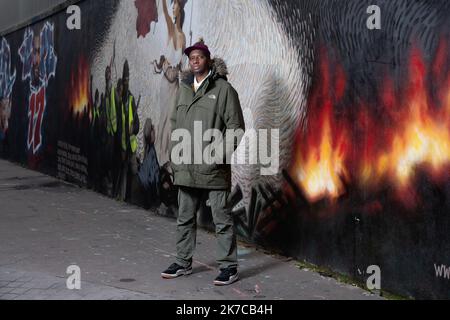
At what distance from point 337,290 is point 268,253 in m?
1.31

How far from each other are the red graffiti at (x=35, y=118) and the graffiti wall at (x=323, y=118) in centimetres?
419

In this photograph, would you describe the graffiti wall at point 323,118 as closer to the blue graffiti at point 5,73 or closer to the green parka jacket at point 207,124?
the green parka jacket at point 207,124

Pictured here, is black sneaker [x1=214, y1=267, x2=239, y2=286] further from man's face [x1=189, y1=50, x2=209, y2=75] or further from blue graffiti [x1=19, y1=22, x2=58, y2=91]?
blue graffiti [x1=19, y1=22, x2=58, y2=91]

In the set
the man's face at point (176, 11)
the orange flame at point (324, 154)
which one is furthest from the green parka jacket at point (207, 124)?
the man's face at point (176, 11)

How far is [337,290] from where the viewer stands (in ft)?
15.7

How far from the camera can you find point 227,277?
491 cm

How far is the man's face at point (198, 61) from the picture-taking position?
485 centimetres

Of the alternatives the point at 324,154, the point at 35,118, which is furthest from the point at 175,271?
the point at 35,118

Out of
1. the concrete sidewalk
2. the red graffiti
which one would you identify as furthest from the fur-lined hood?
the red graffiti

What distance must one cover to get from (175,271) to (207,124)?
1239 mm

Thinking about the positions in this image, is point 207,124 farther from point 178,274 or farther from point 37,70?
point 37,70

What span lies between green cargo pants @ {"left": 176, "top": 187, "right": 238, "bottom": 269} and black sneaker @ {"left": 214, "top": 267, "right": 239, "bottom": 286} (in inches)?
1.4

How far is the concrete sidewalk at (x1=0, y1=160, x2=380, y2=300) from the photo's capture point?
4.67 m
